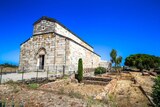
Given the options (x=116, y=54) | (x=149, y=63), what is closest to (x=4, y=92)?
(x=116, y=54)

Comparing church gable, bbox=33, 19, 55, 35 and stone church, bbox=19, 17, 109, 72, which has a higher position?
church gable, bbox=33, 19, 55, 35

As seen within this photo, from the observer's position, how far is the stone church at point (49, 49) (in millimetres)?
22859

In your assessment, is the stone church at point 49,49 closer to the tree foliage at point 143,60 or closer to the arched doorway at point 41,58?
the arched doorway at point 41,58

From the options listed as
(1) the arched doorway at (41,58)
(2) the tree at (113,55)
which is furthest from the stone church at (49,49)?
(2) the tree at (113,55)

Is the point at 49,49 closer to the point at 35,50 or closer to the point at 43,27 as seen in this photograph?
the point at 35,50

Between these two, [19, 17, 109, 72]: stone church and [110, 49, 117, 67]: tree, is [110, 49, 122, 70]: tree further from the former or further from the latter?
[19, 17, 109, 72]: stone church

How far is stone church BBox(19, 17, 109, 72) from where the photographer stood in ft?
75.0

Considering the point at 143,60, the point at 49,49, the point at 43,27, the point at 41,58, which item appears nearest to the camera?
the point at 49,49

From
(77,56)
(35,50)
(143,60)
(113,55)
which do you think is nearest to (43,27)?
(35,50)

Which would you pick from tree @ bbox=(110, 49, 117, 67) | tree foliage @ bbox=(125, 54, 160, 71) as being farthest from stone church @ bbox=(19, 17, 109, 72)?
tree foliage @ bbox=(125, 54, 160, 71)

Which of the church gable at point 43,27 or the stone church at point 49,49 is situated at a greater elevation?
Result: the church gable at point 43,27

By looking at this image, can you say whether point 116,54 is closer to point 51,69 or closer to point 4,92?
point 51,69

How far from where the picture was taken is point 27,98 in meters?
8.57

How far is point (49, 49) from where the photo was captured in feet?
80.7
